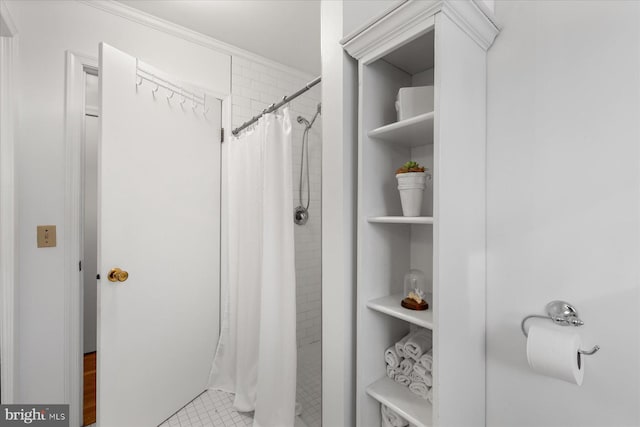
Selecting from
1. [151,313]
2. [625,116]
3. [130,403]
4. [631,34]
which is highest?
[631,34]

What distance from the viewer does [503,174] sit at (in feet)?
3.31

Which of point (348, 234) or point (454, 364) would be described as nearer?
point (454, 364)

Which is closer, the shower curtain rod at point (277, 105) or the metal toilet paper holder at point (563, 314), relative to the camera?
the metal toilet paper holder at point (563, 314)

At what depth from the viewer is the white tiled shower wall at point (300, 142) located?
229cm

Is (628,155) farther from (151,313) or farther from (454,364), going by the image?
(151,313)

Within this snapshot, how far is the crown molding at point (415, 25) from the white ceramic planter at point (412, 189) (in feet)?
1.40

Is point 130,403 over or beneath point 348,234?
beneath

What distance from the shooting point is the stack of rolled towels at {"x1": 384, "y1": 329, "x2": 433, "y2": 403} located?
3.32 feet

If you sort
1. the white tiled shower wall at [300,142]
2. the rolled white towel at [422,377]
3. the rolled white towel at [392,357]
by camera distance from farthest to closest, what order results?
the white tiled shower wall at [300,142]
the rolled white towel at [392,357]
the rolled white towel at [422,377]

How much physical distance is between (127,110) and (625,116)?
6.30ft

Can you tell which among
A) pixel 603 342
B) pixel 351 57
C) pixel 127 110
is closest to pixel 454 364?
pixel 603 342

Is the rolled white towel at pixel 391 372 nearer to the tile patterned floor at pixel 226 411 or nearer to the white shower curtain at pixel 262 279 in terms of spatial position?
the white shower curtain at pixel 262 279

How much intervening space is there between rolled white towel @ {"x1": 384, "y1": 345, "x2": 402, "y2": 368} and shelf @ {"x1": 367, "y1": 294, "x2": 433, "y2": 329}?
0.64 feet

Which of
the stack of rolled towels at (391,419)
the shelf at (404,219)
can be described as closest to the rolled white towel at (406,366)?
the stack of rolled towels at (391,419)
